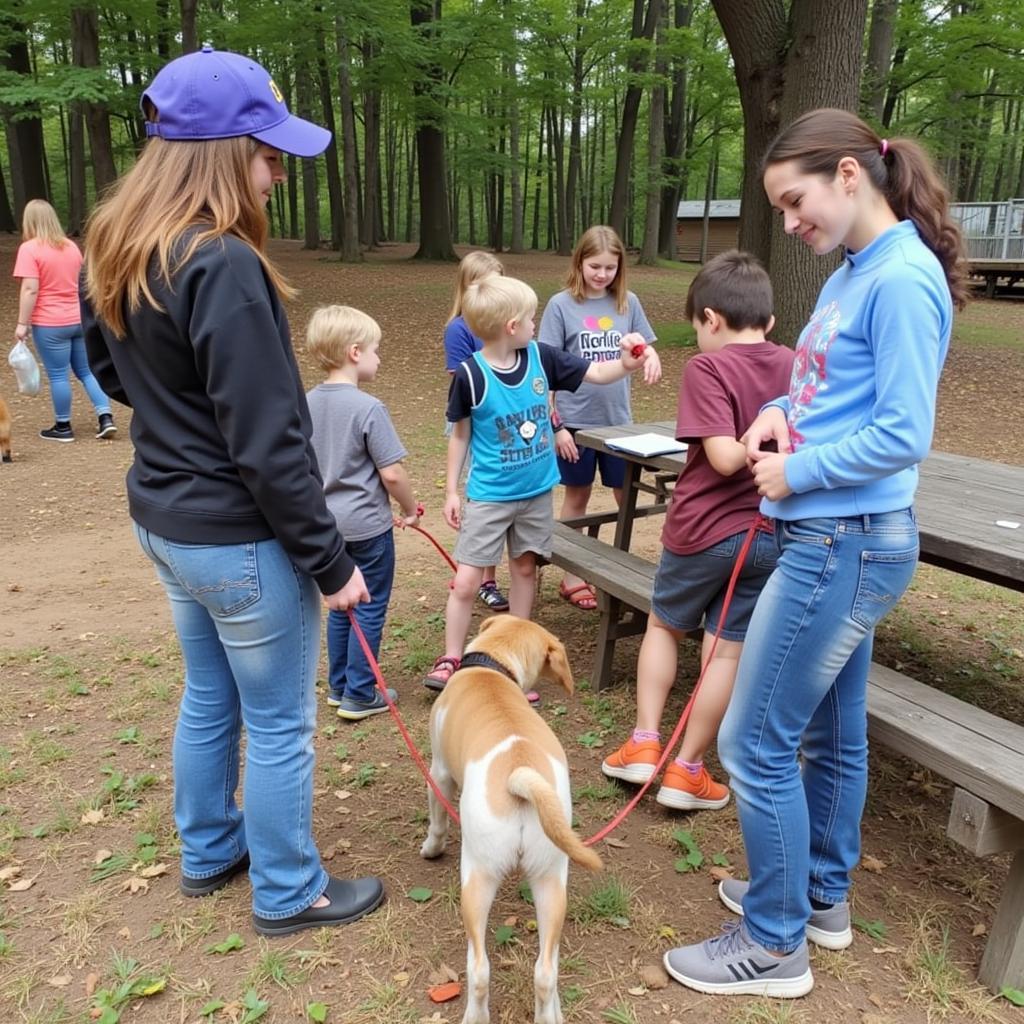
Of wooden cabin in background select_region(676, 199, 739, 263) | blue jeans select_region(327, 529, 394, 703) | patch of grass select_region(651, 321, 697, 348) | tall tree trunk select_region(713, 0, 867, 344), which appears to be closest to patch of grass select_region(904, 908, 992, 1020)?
blue jeans select_region(327, 529, 394, 703)

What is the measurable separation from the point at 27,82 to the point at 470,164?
21.4 metres

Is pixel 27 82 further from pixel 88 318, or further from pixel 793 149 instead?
pixel 793 149

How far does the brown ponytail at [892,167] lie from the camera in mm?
2055

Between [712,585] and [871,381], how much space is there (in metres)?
1.23

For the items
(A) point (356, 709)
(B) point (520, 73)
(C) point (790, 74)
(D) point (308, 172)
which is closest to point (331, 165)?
(D) point (308, 172)

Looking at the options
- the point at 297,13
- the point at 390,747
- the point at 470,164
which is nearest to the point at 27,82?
the point at 297,13

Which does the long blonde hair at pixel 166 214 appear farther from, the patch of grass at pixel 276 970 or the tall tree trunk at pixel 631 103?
the tall tree trunk at pixel 631 103

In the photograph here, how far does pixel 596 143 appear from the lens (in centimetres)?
4803

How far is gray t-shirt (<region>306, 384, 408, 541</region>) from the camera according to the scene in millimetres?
3684

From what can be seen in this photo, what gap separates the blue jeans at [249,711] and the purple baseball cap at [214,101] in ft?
3.36

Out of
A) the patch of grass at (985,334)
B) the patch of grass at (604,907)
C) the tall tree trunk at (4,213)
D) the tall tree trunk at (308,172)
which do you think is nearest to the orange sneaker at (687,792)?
the patch of grass at (604,907)

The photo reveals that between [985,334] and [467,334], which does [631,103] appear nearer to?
[985,334]

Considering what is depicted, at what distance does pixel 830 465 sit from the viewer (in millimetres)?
2018

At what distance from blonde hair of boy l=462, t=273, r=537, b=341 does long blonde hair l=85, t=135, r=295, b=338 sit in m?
1.59
